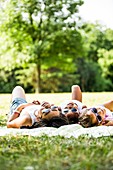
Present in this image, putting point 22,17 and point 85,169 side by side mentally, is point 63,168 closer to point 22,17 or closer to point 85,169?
point 85,169

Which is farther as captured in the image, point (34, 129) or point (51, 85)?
point (51, 85)

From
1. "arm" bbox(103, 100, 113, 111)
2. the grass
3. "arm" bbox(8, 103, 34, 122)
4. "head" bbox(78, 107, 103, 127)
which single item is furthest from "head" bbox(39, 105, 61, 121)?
"arm" bbox(103, 100, 113, 111)

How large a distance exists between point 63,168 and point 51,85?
2499cm

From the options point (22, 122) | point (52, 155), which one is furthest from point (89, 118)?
point (52, 155)

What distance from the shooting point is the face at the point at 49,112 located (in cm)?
391

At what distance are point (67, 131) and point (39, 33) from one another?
57.9ft

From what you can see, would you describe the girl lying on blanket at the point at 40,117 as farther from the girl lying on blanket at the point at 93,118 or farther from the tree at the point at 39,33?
the tree at the point at 39,33

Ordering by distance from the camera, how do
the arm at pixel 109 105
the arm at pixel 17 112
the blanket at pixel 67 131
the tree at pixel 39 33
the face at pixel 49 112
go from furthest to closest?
the tree at pixel 39 33 → the arm at pixel 109 105 → the arm at pixel 17 112 → the face at pixel 49 112 → the blanket at pixel 67 131

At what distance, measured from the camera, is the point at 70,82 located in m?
27.2

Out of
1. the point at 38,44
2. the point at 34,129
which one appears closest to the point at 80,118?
the point at 34,129

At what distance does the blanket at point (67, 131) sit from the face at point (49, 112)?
16 cm

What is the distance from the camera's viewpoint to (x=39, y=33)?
21.0m

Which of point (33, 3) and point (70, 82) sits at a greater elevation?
point (33, 3)

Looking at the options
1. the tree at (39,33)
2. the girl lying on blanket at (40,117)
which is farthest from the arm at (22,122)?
the tree at (39,33)
